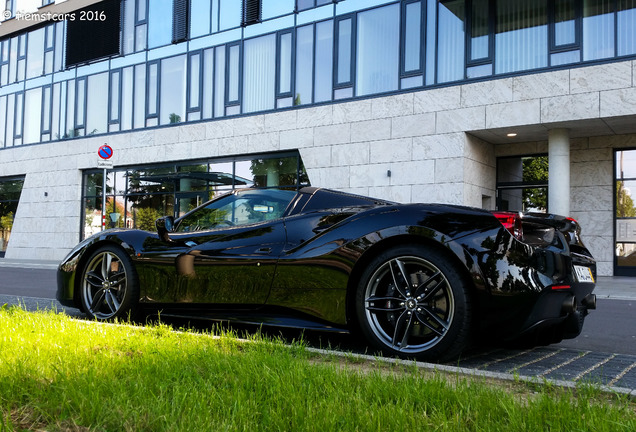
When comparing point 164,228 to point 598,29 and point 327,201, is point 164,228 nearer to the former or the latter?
point 327,201

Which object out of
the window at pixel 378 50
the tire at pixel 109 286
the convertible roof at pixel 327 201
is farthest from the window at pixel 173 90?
the convertible roof at pixel 327 201

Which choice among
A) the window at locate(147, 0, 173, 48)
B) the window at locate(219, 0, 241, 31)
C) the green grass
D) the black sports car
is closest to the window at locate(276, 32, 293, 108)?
the window at locate(219, 0, 241, 31)

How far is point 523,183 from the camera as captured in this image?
1568cm

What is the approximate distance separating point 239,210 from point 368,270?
137 cm

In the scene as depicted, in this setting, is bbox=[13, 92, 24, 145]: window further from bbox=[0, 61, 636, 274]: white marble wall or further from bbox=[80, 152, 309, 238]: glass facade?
bbox=[0, 61, 636, 274]: white marble wall

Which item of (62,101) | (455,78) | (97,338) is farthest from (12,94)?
(97,338)

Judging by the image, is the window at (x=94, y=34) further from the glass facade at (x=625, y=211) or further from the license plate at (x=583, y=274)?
the license plate at (x=583, y=274)

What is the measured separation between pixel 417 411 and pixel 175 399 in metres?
0.99

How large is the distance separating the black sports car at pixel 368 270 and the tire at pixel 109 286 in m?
0.02

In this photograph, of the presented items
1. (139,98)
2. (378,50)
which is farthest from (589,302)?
(139,98)

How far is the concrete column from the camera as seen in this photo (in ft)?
45.3

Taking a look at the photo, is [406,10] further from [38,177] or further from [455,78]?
[38,177]

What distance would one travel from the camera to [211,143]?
760 inches

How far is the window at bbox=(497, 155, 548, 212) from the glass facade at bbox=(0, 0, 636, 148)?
114 inches
